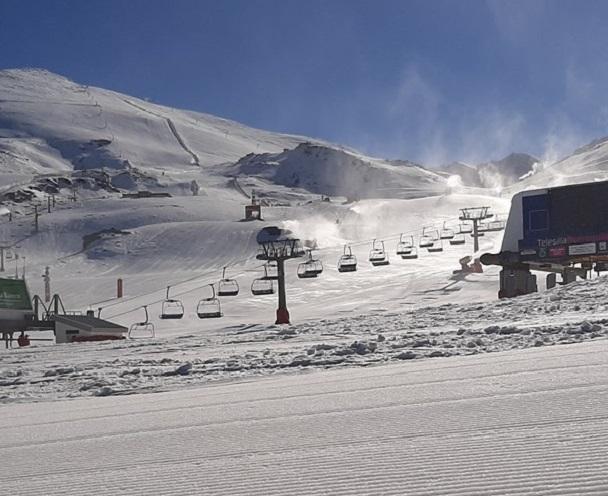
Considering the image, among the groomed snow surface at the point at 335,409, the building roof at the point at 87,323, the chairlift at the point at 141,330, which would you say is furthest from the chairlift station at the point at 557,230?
the building roof at the point at 87,323

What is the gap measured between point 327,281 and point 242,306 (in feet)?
22.4

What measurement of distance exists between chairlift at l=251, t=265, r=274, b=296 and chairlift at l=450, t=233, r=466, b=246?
19.8 metres

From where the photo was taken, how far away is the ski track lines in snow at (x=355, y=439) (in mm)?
3285

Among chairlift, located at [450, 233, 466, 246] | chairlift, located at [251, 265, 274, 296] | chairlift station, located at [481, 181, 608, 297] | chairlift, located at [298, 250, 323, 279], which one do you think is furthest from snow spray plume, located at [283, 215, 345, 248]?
chairlift station, located at [481, 181, 608, 297]

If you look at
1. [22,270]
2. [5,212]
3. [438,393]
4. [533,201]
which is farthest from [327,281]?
[5,212]

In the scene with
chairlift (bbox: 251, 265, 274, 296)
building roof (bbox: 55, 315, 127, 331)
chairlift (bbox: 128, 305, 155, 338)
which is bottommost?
chairlift (bbox: 128, 305, 155, 338)

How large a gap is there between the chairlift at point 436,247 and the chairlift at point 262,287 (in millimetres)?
17284

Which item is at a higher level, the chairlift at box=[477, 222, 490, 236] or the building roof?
the chairlift at box=[477, 222, 490, 236]

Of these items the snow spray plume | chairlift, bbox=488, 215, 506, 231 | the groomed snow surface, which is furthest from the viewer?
the snow spray plume

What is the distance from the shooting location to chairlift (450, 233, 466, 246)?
56.8 meters

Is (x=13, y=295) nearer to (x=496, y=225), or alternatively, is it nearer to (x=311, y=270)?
(x=311, y=270)

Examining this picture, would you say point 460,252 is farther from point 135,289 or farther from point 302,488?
point 302,488

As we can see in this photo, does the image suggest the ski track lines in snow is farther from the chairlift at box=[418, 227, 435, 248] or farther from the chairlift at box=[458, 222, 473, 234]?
the chairlift at box=[458, 222, 473, 234]

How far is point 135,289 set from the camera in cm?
5166
